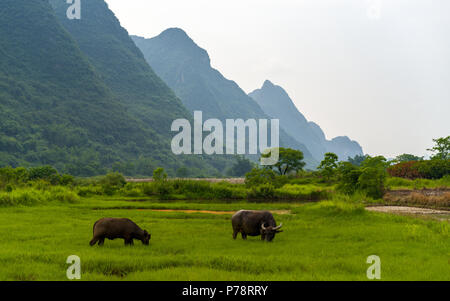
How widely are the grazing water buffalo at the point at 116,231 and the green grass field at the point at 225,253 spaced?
0.99 ft

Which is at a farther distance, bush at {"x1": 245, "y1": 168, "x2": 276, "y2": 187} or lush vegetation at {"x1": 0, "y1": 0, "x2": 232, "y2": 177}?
lush vegetation at {"x1": 0, "y1": 0, "x2": 232, "y2": 177}

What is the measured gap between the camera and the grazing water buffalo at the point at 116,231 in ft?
38.8

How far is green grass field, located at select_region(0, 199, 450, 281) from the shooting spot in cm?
830

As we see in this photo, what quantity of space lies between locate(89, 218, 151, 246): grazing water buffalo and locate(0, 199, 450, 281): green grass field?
301 mm

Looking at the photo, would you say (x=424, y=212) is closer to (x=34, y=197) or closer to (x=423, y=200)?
(x=423, y=200)

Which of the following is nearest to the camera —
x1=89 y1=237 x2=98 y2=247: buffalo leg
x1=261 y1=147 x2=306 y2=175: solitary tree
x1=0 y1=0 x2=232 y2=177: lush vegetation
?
x1=89 y1=237 x2=98 y2=247: buffalo leg

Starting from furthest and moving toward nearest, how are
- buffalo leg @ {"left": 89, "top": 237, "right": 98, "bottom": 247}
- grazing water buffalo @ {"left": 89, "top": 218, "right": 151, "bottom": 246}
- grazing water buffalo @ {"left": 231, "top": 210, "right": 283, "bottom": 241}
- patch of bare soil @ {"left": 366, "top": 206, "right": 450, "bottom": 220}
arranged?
patch of bare soil @ {"left": 366, "top": 206, "right": 450, "bottom": 220} < grazing water buffalo @ {"left": 231, "top": 210, "right": 283, "bottom": 241} < grazing water buffalo @ {"left": 89, "top": 218, "right": 151, "bottom": 246} < buffalo leg @ {"left": 89, "top": 237, "right": 98, "bottom": 247}

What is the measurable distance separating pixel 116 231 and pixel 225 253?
12.6ft

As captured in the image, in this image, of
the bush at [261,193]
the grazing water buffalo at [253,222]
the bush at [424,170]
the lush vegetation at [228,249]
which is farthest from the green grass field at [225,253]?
the bush at [424,170]

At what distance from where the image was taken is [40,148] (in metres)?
108

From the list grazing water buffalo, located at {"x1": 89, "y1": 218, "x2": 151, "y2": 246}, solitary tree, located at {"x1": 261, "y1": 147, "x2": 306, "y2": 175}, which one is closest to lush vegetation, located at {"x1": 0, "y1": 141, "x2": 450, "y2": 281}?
grazing water buffalo, located at {"x1": 89, "y1": 218, "x2": 151, "y2": 246}

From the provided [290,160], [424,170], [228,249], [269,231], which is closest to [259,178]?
[290,160]

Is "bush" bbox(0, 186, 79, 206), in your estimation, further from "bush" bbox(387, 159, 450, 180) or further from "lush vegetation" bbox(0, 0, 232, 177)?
"lush vegetation" bbox(0, 0, 232, 177)
